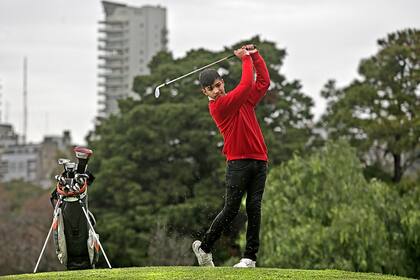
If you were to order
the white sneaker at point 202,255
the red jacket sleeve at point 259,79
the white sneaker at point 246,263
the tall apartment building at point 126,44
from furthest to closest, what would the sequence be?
the tall apartment building at point 126,44 → the white sneaker at point 202,255 → the white sneaker at point 246,263 → the red jacket sleeve at point 259,79

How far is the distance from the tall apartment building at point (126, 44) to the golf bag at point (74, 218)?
334 ft

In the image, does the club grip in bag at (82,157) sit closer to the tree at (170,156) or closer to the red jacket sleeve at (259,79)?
the red jacket sleeve at (259,79)

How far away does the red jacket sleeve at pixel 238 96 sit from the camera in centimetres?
1081

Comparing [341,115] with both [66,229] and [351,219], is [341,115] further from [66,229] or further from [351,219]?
[66,229]

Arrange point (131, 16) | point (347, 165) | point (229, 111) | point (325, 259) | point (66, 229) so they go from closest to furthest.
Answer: point (229, 111)
point (66, 229)
point (325, 259)
point (347, 165)
point (131, 16)

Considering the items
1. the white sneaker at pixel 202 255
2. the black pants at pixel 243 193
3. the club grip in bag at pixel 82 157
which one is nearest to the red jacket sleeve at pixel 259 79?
the black pants at pixel 243 193

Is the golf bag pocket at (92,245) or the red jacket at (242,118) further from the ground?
the red jacket at (242,118)

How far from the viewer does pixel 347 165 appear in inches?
1315

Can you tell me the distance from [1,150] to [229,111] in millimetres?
118004

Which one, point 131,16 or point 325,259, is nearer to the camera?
point 325,259

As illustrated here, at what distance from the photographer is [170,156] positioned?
42.5 m

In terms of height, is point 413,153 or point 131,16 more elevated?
point 131,16

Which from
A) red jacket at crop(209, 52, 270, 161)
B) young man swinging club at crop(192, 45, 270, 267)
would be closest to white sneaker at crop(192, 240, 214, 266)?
young man swinging club at crop(192, 45, 270, 267)

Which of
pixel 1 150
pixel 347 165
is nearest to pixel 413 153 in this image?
pixel 347 165
